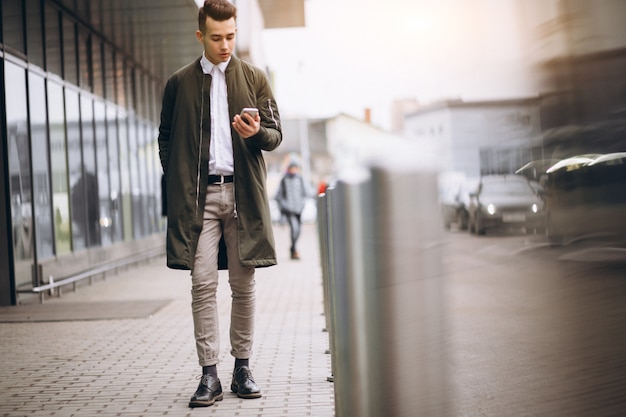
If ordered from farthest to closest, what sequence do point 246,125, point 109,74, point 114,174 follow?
point 114,174 < point 109,74 < point 246,125

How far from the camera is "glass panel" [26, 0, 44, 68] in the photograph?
11.4 meters

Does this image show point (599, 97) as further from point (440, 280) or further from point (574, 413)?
point (574, 413)

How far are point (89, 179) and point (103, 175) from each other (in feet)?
2.89

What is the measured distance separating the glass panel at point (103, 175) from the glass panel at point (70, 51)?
126cm

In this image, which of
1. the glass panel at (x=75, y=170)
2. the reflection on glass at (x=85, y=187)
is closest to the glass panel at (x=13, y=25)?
the glass panel at (x=75, y=170)

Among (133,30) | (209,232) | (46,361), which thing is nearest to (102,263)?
(133,30)

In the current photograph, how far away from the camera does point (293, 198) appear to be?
16.4 metres

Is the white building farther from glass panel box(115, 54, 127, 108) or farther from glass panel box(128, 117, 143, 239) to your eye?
glass panel box(128, 117, 143, 239)

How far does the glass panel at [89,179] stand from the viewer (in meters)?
13.9

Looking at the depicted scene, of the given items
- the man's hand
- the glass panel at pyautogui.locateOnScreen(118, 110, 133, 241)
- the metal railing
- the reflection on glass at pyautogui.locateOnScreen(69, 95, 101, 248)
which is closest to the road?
the man's hand

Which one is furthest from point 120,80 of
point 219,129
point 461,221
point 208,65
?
point 461,221

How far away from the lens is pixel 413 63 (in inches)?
126

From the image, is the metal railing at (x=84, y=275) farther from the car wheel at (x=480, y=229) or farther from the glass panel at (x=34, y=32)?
the car wheel at (x=480, y=229)

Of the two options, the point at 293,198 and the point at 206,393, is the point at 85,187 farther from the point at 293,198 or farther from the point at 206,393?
the point at 206,393
